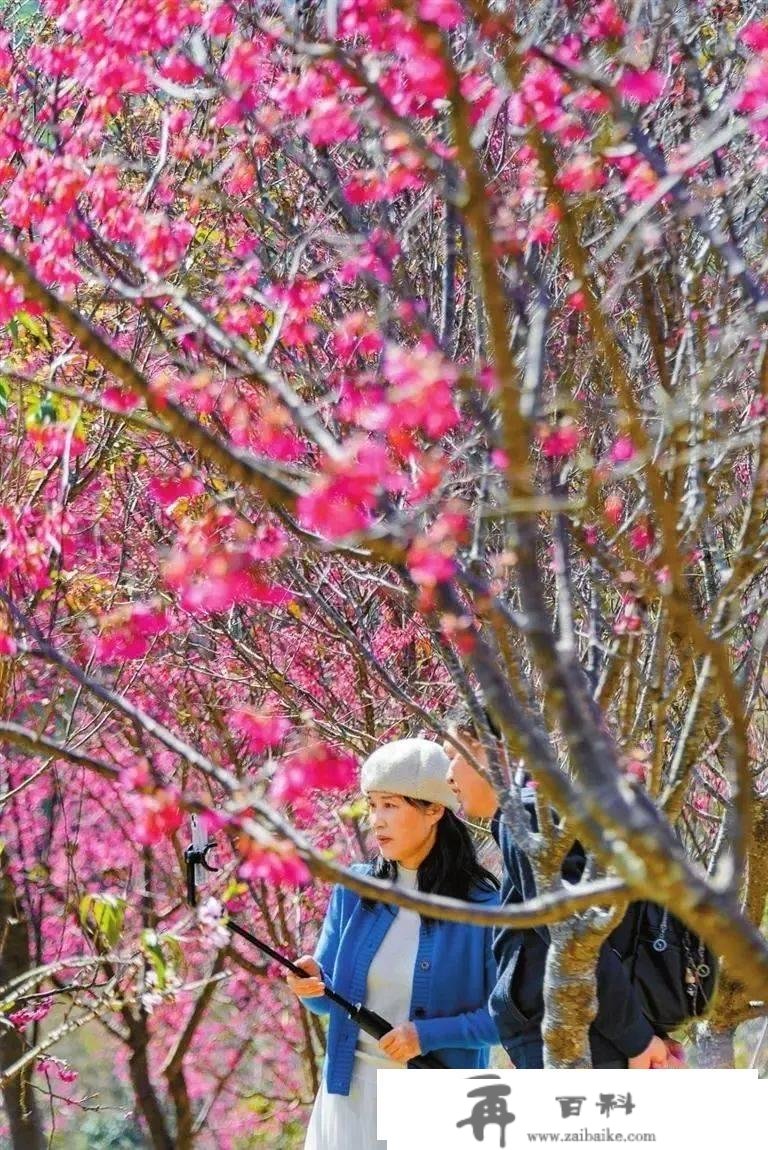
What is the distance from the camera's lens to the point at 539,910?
2.19 m

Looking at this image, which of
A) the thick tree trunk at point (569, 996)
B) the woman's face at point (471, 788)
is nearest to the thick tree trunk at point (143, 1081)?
the woman's face at point (471, 788)

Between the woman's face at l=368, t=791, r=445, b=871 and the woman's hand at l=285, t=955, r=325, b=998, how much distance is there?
0.38m

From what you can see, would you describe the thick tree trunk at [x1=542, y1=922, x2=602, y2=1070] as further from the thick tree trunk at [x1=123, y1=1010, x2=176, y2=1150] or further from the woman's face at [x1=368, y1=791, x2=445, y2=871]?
the thick tree trunk at [x1=123, y1=1010, x2=176, y2=1150]

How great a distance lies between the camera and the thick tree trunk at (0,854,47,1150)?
30.2ft

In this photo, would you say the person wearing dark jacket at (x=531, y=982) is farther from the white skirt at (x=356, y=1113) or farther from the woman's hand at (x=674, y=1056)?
the white skirt at (x=356, y=1113)

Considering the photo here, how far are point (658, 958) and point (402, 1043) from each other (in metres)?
0.74

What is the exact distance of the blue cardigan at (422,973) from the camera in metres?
4.16

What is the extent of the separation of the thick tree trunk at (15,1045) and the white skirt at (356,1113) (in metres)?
5.28

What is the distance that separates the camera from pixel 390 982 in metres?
4.21

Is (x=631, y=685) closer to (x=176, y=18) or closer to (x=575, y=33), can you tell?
(x=575, y=33)

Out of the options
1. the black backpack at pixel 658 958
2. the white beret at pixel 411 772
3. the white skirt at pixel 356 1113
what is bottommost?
the white skirt at pixel 356 1113

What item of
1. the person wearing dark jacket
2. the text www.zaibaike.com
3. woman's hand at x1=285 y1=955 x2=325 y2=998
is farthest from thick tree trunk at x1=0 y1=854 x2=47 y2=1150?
the text www.zaibaike.com

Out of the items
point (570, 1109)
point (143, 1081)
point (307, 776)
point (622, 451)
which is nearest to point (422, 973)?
point (307, 776)

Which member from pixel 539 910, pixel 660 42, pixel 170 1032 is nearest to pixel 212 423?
pixel 660 42
